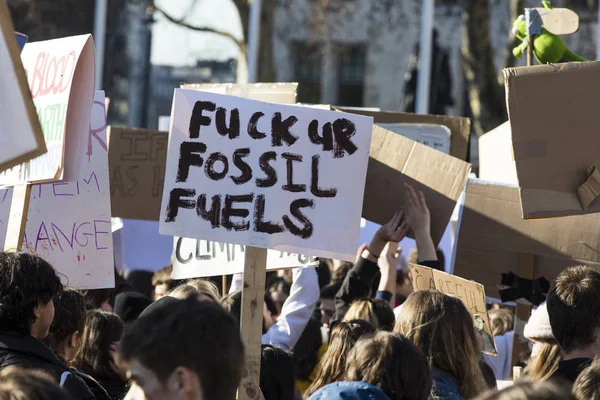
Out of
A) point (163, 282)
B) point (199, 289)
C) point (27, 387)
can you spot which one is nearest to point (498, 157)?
point (163, 282)

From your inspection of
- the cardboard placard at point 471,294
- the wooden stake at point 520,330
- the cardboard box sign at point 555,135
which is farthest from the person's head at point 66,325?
the wooden stake at point 520,330

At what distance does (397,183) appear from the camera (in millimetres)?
4699

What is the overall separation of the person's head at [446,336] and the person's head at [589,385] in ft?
2.30

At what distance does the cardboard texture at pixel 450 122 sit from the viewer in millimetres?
6062

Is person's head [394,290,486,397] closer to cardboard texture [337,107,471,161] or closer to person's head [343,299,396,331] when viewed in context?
person's head [343,299,396,331]

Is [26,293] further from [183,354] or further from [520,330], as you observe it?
[520,330]

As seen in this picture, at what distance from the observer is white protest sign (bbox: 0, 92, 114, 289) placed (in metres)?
4.29

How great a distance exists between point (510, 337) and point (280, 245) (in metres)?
1.93

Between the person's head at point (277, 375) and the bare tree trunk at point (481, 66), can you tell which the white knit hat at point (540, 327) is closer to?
the person's head at point (277, 375)

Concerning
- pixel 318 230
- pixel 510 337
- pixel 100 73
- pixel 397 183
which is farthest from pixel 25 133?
pixel 100 73

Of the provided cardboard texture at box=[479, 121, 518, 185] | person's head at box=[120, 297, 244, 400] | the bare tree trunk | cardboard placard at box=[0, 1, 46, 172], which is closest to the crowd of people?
person's head at box=[120, 297, 244, 400]

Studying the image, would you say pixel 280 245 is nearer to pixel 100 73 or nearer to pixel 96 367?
pixel 96 367

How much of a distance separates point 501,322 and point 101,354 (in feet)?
8.86

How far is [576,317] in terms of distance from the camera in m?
3.23
